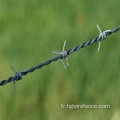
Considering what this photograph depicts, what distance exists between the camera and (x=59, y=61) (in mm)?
3043

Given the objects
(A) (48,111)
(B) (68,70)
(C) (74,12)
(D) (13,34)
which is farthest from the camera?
(C) (74,12)

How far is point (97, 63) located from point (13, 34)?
668mm

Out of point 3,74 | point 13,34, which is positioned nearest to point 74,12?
point 13,34

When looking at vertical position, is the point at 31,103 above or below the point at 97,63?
below

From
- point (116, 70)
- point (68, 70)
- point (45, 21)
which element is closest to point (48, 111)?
point (68, 70)

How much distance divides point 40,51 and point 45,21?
37 cm

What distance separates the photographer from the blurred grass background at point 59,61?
2782 millimetres

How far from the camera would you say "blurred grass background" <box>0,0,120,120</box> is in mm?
2782

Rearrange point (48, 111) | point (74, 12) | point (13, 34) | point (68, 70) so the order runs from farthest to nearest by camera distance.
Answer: point (74, 12) → point (13, 34) → point (68, 70) → point (48, 111)

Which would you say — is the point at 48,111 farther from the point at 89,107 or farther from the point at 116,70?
the point at 116,70

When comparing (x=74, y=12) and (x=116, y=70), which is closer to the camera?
(x=116, y=70)

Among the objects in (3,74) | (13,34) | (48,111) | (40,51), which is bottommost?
(48,111)

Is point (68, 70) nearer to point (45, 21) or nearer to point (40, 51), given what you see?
point (40, 51)

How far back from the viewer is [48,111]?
2.77 metres
